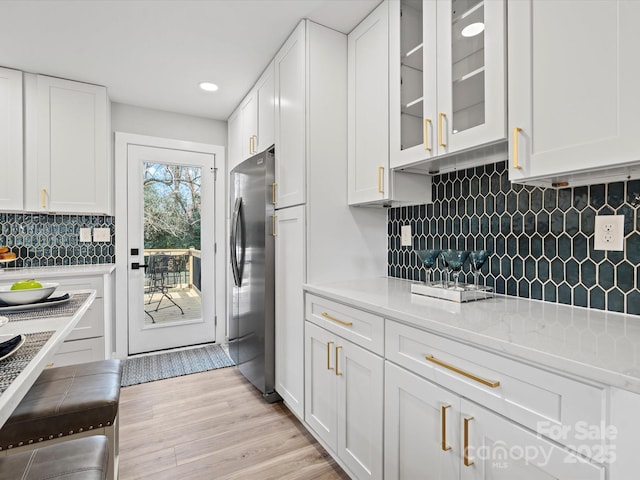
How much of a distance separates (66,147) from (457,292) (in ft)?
10.2

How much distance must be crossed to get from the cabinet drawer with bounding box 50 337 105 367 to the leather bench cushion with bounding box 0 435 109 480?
1.80 m

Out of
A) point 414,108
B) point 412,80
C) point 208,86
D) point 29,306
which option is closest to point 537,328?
point 414,108

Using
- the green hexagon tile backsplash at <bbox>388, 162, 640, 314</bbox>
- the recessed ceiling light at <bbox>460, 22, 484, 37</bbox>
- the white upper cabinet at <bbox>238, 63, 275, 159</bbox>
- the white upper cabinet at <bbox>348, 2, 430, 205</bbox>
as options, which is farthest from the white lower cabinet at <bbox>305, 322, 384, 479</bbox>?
the white upper cabinet at <bbox>238, 63, 275, 159</bbox>

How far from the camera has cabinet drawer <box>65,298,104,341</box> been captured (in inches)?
96.6

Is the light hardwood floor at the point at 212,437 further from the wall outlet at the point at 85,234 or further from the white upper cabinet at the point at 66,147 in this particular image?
the white upper cabinet at the point at 66,147

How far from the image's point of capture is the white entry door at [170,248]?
330 centimetres

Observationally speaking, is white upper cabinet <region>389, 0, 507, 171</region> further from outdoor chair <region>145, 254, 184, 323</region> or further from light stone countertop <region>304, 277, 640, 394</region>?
outdoor chair <region>145, 254, 184, 323</region>

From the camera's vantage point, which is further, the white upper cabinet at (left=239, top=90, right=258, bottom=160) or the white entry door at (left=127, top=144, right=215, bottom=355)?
the white entry door at (left=127, top=144, right=215, bottom=355)

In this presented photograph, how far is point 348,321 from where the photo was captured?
159 centimetres

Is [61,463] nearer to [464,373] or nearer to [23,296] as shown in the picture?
[23,296]

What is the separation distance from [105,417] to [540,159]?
178 centimetres

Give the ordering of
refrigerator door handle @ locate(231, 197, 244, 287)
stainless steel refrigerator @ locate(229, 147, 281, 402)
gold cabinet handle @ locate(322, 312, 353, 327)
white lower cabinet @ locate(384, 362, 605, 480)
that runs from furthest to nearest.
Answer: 1. refrigerator door handle @ locate(231, 197, 244, 287)
2. stainless steel refrigerator @ locate(229, 147, 281, 402)
3. gold cabinet handle @ locate(322, 312, 353, 327)
4. white lower cabinet @ locate(384, 362, 605, 480)

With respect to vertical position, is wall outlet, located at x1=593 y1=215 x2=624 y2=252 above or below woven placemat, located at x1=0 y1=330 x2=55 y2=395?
above

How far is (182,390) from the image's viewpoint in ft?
8.50
